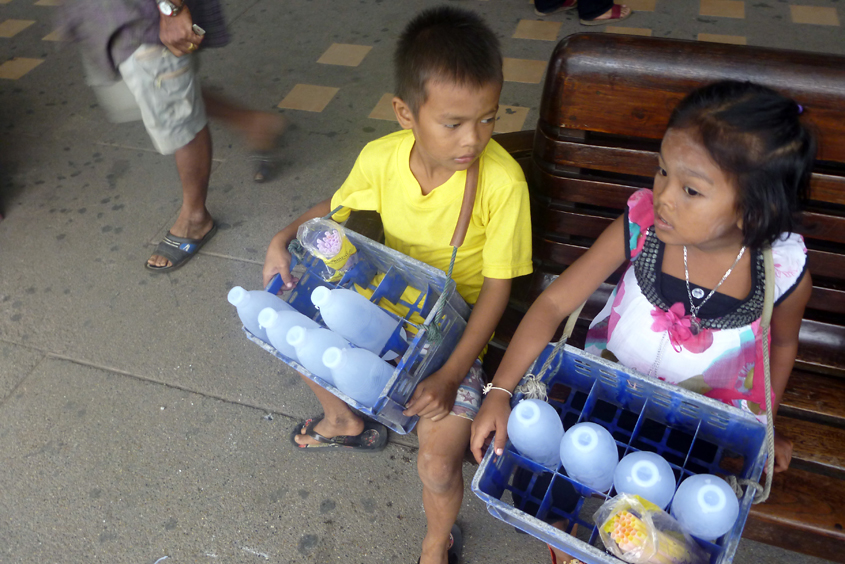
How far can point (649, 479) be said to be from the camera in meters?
1.05

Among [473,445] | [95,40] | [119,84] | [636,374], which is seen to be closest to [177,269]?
[119,84]

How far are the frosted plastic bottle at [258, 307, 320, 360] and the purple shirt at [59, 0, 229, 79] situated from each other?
1.47 m

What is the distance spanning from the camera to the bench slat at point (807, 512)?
4.26ft

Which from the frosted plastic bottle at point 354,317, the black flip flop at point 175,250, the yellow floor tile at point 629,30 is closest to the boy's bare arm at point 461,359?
the frosted plastic bottle at point 354,317

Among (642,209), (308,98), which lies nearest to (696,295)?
(642,209)

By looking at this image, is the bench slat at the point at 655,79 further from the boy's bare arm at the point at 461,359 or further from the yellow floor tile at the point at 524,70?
the yellow floor tile at the point at 524,70

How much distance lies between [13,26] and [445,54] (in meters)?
4.81

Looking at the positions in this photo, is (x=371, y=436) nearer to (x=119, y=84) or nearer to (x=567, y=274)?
(x=567, y=274)

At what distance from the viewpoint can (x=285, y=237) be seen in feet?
5.54

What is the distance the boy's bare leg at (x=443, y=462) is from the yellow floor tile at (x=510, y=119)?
212 centimetres

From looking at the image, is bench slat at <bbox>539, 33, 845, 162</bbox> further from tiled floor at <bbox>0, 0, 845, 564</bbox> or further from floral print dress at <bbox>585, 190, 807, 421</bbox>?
tiled floor at <bbox>0, 0, 845, 564</bbox>

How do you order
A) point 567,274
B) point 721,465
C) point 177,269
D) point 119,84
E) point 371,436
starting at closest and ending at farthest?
point 721,465
point 567,274
point 371,436
point 119,84
point 177,269

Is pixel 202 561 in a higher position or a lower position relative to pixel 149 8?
lower

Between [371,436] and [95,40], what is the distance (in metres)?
1.76
